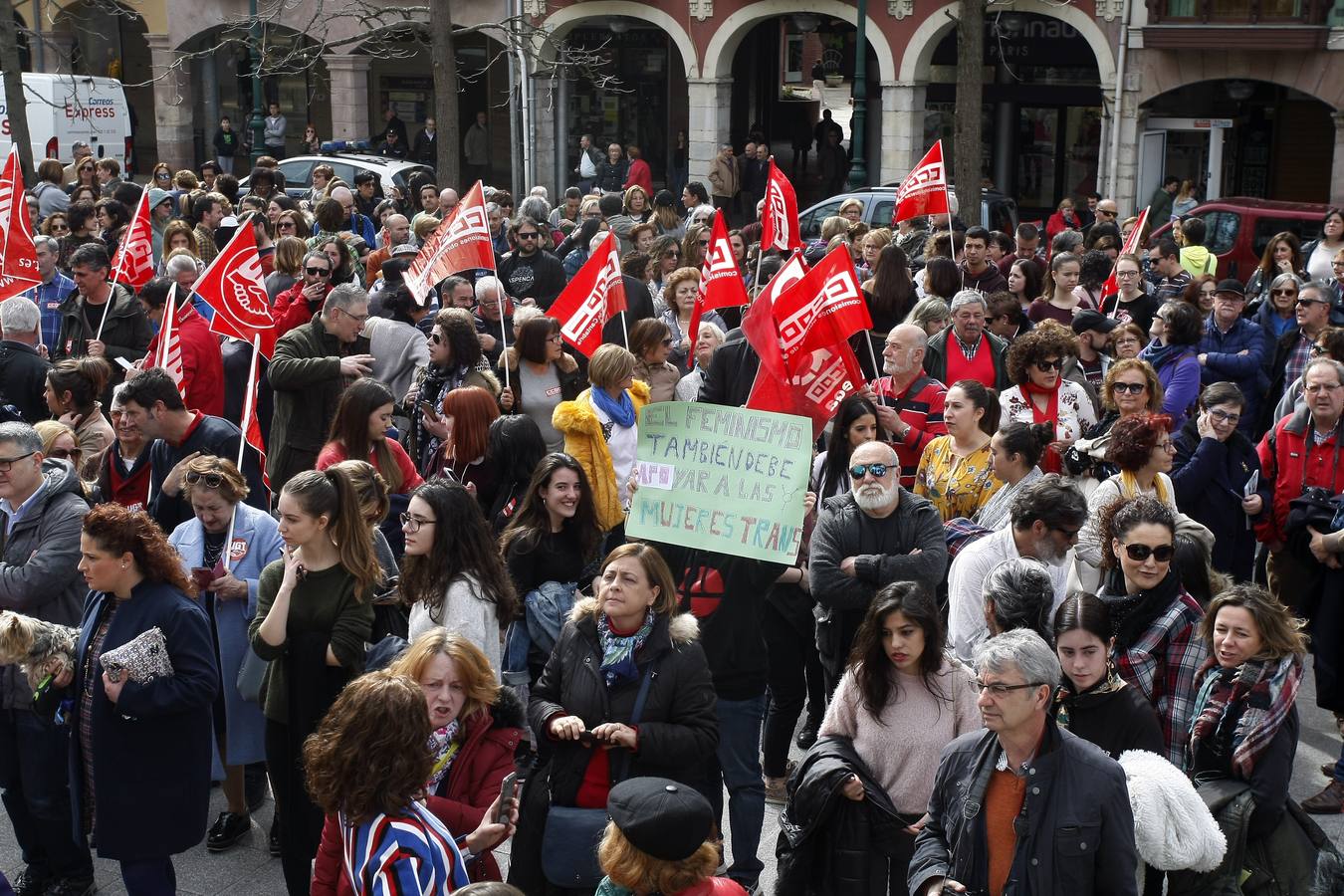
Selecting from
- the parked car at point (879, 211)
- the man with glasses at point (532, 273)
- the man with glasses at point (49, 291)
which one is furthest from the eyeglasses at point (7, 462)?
the parked car at point (879, 211)

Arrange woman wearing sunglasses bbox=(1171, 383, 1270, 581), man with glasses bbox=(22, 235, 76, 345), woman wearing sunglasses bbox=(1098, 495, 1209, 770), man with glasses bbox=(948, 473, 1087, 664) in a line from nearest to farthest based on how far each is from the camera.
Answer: woman wearing sunglasses bbox=(1098, 495, 1209, 770), man with glasses bbox=(948, 473, 1087, 664), woman wearing sunglasses bbox=(1171, 383, 1270, 581), man with glasses bbox=(22, 235, 76, 345)

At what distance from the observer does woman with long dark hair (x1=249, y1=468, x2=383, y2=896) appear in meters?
5.69

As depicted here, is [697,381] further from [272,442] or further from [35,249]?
[35,249]

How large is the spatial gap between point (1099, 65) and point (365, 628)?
2242cm

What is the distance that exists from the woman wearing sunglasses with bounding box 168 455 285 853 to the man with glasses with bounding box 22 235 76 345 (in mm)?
5347

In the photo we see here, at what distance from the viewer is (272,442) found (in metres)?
9.07

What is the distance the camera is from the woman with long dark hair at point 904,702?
17.0 ft

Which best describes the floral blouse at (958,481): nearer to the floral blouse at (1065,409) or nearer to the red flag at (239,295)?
the floral blouse at (1065,409)

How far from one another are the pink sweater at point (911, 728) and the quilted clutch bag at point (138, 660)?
2.34 meters

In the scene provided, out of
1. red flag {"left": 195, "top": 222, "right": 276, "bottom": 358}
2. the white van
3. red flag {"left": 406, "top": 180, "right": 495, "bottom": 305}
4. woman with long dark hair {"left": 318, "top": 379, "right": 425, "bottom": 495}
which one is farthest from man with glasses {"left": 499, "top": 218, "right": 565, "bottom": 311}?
the white van

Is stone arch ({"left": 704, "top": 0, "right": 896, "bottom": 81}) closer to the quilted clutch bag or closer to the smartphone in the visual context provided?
the quilted clutch bag

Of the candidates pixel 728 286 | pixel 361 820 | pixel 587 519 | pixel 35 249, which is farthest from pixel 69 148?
pixel 361 820

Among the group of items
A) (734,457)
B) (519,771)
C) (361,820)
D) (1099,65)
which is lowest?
(519,771)

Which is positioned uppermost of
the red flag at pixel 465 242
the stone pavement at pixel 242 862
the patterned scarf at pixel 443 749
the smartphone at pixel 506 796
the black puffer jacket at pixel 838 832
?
the red flag at pixel 465 242
